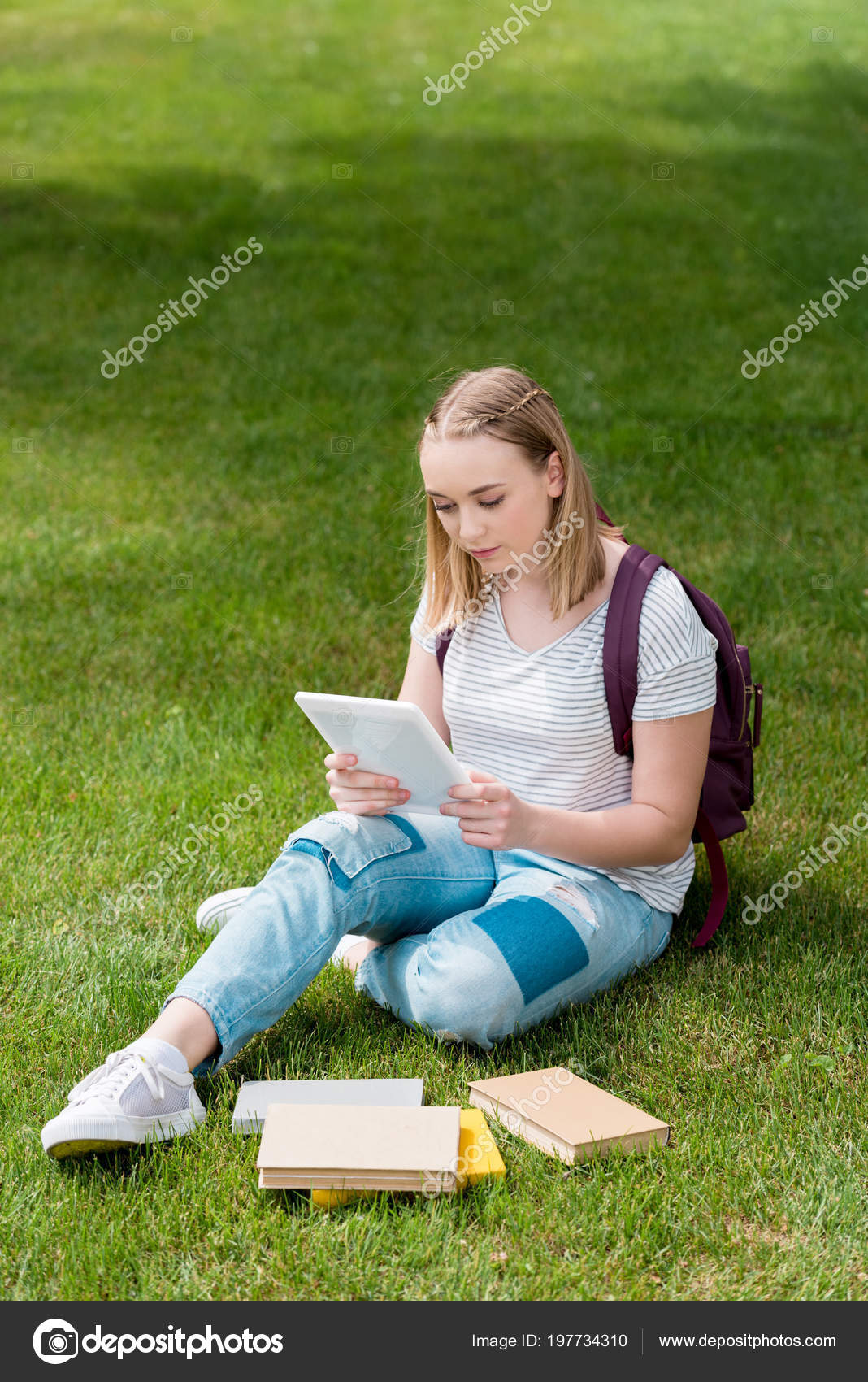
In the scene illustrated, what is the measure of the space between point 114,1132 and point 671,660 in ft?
4.89

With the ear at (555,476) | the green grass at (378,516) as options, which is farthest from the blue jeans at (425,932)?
the ear at (555,476)

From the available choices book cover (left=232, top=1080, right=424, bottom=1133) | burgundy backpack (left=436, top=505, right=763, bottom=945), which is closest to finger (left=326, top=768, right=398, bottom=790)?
burgundy backpack (left=436, top=505, right=763, bottom=945)

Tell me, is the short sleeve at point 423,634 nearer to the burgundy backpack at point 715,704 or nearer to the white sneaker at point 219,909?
the burgundy backpack at point 715,704

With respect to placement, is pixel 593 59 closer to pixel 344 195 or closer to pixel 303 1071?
Result: pixel 344 195

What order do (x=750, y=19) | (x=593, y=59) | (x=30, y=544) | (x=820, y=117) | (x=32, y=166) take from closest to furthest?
1. (x=30, y=544)
2. (x=32, y=166)
3. (x=820, y=117)
4. (x=593, y=59)
5. (x=750, y=19)

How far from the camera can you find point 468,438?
2.86 meters

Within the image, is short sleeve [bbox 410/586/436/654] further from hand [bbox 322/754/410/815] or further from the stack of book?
the stack of book

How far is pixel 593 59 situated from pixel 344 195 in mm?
4946

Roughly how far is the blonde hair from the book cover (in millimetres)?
1100

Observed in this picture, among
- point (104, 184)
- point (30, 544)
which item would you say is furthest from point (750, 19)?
point (30, 544)

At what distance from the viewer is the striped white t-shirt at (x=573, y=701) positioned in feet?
9.53

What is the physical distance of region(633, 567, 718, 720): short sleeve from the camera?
9.50 feet

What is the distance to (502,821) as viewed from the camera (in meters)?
2.74

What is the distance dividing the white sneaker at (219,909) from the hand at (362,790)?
2.08 ft
